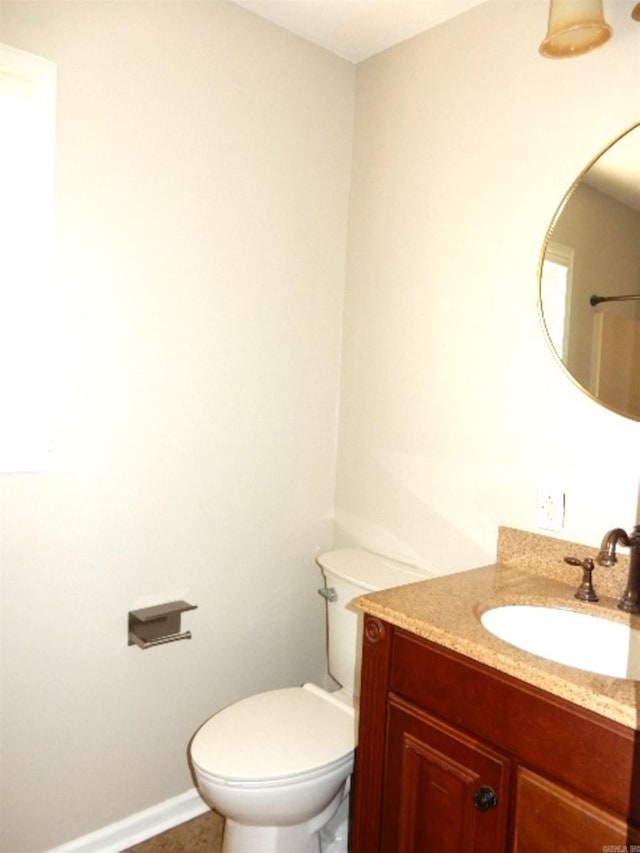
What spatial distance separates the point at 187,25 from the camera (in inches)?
69.0

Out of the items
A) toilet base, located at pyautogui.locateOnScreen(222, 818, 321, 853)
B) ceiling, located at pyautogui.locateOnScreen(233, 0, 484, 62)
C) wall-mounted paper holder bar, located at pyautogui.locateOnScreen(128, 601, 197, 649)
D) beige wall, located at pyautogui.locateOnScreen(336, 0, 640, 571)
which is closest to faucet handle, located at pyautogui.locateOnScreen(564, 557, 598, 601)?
beige wall, located at pyautogui.locateOnScreen(336, 0, 640, 571)

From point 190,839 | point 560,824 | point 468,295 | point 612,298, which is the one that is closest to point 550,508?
point 612,298

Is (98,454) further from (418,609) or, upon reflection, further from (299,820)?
(299,820)

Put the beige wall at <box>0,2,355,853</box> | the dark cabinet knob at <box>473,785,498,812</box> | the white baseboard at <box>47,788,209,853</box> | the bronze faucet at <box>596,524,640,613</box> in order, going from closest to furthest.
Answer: the dark cabinet knob at <box>473,785,498,812</box>
the bronze faucet at <box>596,524,640,613</box>
the beige wall at <box>0,2,355,853</box>
the white baseboard at <box>47,788,209,853</box>

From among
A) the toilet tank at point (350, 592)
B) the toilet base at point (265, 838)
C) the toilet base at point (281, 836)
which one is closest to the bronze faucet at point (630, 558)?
the toilet tank at point (350, 592)

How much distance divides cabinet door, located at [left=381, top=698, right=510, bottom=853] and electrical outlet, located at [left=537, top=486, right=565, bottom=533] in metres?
0.61

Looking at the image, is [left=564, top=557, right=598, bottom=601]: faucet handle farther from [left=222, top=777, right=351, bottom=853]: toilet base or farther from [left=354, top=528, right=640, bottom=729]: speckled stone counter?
[left=222, top=777, right=351, bottom=853]: toilet base

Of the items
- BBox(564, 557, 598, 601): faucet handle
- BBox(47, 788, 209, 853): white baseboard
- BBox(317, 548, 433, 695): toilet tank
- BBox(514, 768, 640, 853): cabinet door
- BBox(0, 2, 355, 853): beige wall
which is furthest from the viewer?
BBox(317, 548, 433, 695): toilet tank

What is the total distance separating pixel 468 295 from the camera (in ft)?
5.90

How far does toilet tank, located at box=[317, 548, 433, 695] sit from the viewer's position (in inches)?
71.9

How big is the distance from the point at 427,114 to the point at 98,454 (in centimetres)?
141

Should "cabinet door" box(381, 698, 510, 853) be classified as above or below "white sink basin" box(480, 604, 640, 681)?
below

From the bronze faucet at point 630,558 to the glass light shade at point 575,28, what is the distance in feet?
3.52

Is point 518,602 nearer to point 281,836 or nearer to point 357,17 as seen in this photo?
point 281,836
